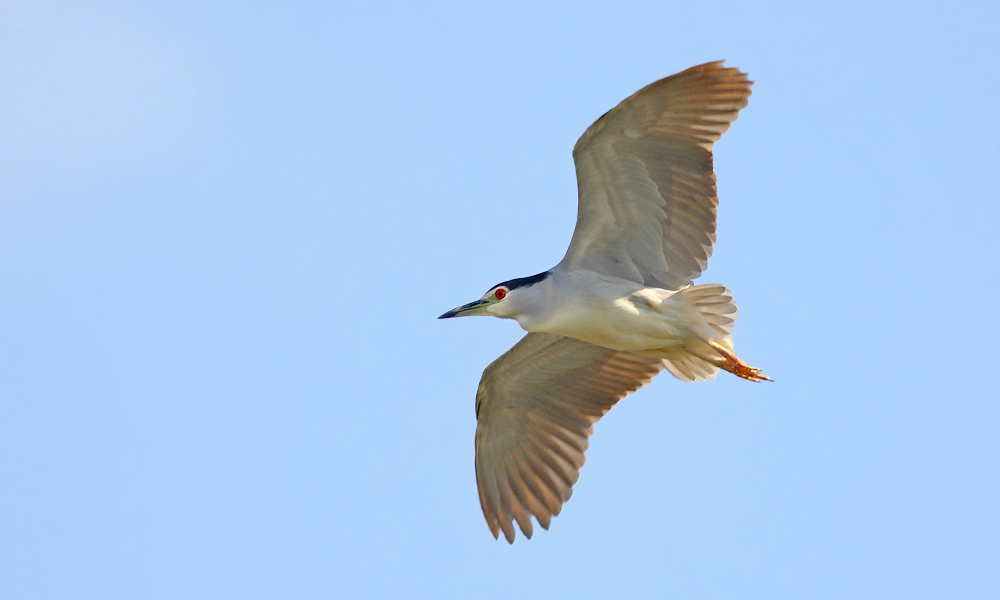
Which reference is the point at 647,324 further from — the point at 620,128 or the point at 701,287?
the point at 620,128

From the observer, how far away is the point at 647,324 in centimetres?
835

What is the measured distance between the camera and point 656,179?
27.3 feet

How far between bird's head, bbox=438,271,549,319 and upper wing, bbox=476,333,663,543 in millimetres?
808

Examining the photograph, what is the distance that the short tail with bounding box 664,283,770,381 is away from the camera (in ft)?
27.2

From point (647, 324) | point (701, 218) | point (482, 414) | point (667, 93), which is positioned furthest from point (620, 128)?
point (482, 414)

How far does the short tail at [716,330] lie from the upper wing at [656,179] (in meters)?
0.38

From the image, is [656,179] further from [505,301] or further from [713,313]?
[505,301]

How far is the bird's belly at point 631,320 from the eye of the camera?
327 inches

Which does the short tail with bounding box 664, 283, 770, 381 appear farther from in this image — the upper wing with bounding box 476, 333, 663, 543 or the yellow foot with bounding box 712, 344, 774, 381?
the upper wing with bounding box 476, 333, 663, 543

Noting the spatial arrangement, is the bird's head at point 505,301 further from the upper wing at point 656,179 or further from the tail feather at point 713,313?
the tail feather at point 713,313

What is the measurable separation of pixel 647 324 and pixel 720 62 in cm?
204

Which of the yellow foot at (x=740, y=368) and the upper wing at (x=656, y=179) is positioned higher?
the upper wing at (x=656, y=179)

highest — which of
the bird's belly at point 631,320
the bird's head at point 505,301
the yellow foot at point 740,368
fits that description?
the bird's head at point 505,301

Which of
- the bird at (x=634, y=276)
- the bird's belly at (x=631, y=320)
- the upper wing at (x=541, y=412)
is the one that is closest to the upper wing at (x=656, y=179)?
the bird at (x=634, y=276)
